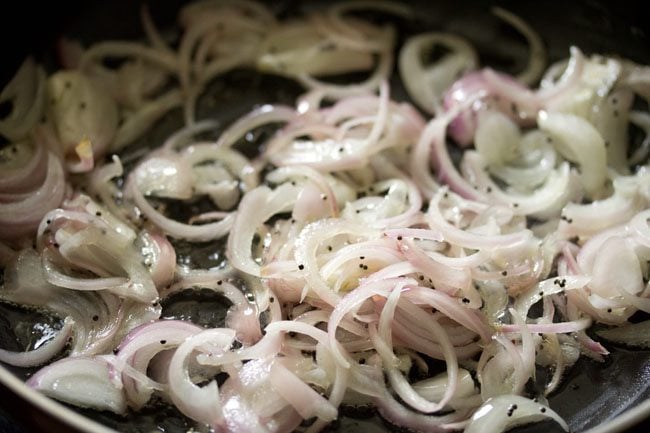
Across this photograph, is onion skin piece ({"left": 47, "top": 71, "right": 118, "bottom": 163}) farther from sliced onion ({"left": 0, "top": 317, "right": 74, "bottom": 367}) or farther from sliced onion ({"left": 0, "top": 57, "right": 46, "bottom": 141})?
sliced onion ({"left": 0, "top": 317, "right": 74, "bottom": 367})

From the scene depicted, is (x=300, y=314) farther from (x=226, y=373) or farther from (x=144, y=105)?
(x=144, y=105)

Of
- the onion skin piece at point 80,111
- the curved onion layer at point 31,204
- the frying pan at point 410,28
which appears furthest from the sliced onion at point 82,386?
the onion skin piece at point 80,111

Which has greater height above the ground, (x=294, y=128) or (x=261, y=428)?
(x=294, y=128)

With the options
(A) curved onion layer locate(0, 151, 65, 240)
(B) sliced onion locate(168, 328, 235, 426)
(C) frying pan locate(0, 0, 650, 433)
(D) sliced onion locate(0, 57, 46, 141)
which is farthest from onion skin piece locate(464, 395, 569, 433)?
(D) sliced onion locate(0, 57, 46, 141)

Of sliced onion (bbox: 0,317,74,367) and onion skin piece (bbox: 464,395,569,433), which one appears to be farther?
sliced onion (bbox: 0,317,74,367)

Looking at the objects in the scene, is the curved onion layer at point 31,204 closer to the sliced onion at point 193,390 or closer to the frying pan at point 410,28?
the frying pan at point 410,28

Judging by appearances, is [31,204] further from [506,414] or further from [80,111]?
[506,414]

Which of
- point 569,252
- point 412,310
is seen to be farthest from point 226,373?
point 569,252

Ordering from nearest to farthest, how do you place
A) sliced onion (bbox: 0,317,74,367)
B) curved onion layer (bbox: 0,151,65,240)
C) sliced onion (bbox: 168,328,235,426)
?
sliced onion (bbox: 168,328,235,426) → sliced onion (bbox: 0,317,74,367) → curved onion layer (bbox: 0,151,65,240)
